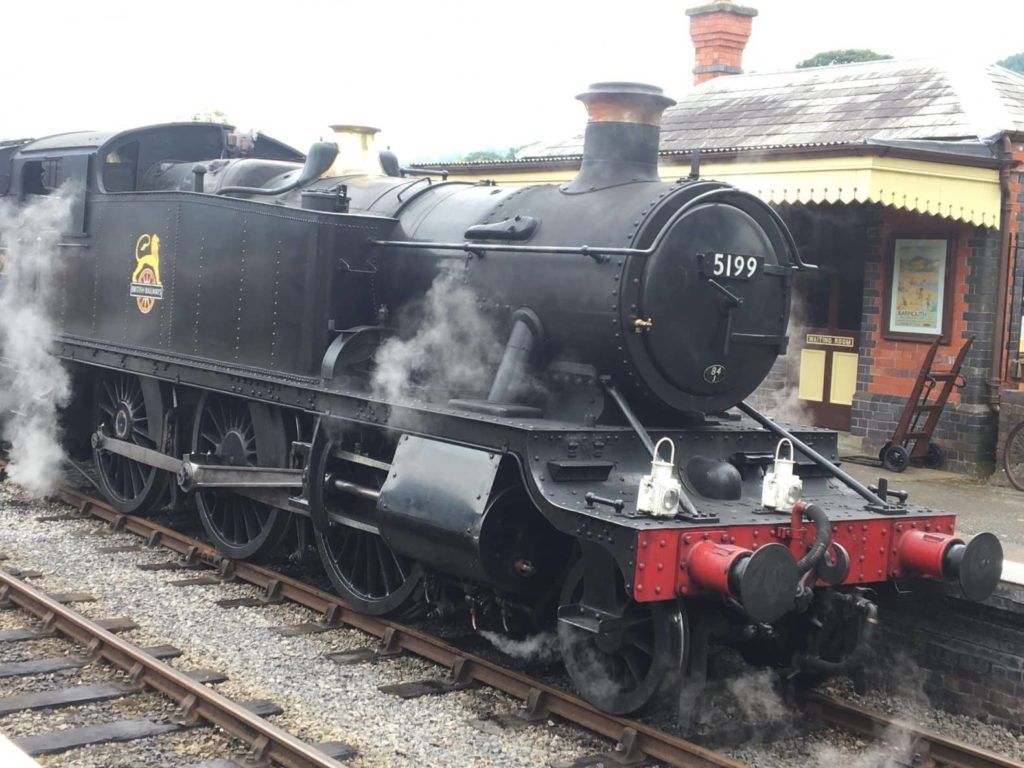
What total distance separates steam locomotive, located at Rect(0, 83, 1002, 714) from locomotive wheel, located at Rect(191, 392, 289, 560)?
0.02 m

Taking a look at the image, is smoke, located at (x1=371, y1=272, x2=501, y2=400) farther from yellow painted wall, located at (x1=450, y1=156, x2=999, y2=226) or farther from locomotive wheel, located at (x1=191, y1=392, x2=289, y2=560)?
yellow painted wall, located at (x1=450, y1=156, x2=999, y2=226)

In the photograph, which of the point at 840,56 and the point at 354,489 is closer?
the point at 354,489

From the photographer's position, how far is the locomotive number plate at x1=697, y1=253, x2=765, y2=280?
5449mm

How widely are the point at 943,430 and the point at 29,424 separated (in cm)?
782

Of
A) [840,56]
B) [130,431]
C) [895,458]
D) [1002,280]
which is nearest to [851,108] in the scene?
[1002,280]

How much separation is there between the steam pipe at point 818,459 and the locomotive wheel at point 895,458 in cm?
456

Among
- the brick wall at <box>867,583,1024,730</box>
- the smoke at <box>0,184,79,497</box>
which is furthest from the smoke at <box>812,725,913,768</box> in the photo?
the smoke at <box>0,184,79,497</box>

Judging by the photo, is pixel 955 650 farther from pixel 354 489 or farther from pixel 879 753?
pixel 354 489

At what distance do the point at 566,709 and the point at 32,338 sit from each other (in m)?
6.34

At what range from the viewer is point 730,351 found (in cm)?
563

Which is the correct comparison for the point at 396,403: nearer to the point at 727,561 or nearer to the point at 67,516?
the point at 727,561

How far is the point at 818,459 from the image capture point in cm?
571

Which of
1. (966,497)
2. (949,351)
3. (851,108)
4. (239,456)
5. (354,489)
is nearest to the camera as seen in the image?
(354,489)

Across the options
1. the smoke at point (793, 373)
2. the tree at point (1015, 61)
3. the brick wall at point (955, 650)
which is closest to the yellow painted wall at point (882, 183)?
the smoke at point (793, 373)
